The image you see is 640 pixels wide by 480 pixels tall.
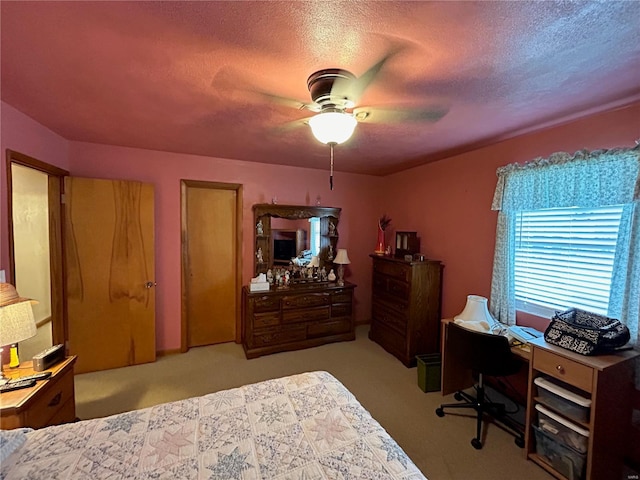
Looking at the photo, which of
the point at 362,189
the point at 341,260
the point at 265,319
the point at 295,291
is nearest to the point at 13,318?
the point at 265,319

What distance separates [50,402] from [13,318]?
1.82ft

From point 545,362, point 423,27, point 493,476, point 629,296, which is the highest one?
point 423,27

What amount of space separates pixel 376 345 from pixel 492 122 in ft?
9.26

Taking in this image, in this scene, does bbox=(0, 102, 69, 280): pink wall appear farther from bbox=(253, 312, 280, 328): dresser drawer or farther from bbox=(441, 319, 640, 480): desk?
bbox=(441, 319, 640, 480): desk

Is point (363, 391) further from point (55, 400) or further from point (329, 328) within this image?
point (55, 400)

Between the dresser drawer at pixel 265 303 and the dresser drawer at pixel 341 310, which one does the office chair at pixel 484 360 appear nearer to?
the dresser drawer at pixel 341 310

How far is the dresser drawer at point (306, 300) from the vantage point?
3393mm

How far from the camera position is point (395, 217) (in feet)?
13.5

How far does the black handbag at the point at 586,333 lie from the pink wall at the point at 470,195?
500mm

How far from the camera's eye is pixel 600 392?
1.59m

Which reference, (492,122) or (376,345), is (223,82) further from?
(376,345)

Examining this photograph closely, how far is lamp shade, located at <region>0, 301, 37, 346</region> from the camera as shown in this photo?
158cm

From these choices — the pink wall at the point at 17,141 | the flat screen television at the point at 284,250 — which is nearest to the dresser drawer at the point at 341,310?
the flat screen television at the point at 284,250

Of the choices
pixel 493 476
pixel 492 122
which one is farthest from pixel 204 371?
pixel 492 122
